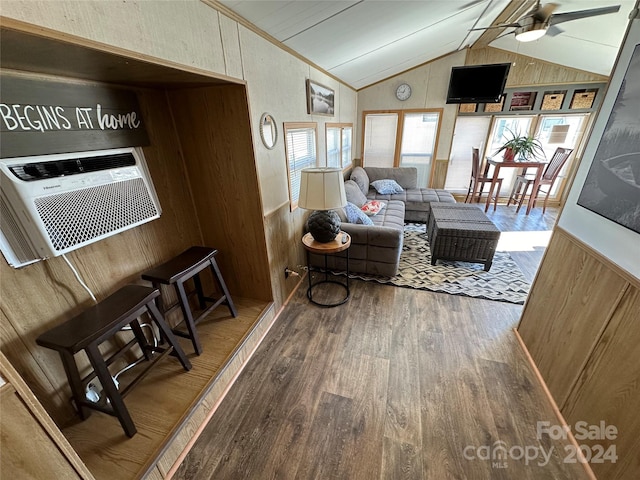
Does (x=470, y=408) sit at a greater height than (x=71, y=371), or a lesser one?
Result: lesser

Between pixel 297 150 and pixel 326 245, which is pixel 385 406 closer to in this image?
pixel 326 245

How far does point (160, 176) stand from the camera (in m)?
1.74

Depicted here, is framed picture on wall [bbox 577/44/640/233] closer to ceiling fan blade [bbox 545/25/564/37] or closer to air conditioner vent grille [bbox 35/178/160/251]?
air conditioner vent grille [bbox 35/178/160/251]

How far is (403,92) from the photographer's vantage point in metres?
4.77

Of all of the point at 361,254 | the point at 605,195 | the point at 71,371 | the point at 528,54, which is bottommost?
the point at 361,254

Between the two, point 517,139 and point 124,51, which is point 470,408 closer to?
point 124,51

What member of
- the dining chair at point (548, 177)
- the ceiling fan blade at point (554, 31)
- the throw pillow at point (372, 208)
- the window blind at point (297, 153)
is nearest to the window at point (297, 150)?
the window blind at point (297, 153)

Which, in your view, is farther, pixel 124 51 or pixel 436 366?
pixel 436 366

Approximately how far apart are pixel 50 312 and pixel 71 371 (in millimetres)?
301

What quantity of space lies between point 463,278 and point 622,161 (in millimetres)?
1837

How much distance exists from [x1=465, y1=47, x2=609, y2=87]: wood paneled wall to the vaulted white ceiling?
0.42ft

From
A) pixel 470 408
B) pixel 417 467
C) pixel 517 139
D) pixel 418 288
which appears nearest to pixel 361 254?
pixel 418 288

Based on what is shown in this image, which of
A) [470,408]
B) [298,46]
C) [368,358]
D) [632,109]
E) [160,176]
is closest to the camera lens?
[632,109]

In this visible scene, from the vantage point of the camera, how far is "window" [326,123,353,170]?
11.7 ft
